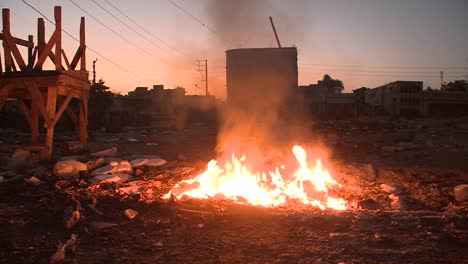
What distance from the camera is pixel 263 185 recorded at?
6527 millimetres

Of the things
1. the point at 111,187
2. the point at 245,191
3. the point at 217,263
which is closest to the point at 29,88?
the point at 111,187

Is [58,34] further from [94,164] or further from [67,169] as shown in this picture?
[67,169]

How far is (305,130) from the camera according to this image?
1594cm

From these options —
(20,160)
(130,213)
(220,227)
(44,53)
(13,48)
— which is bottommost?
(220,227)

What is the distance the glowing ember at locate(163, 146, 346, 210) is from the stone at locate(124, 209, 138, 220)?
1.08 m

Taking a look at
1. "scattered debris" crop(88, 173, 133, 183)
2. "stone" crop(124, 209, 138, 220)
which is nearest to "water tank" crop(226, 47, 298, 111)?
"scattered debris" crop(88, 173, 133, 183)

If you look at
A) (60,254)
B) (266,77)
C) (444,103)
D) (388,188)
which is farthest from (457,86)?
(60,254)

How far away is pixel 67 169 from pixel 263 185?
3.76m

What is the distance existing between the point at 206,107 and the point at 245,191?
25.7 metres

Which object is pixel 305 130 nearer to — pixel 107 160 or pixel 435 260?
pixel 107 160

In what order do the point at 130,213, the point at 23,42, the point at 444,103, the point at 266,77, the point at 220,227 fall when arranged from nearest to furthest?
the point at 220,227
the point at 130,213
the point at 23,42
the point at 266,77
the point at 444,103

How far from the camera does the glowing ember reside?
595 centimetres

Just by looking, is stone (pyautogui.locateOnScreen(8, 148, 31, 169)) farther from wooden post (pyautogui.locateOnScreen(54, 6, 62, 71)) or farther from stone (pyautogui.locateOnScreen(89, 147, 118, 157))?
wooden post (pyautogui.locateOnScreen(54, 6, 62, 71))

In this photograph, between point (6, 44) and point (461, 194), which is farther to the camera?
point (6, 44)
